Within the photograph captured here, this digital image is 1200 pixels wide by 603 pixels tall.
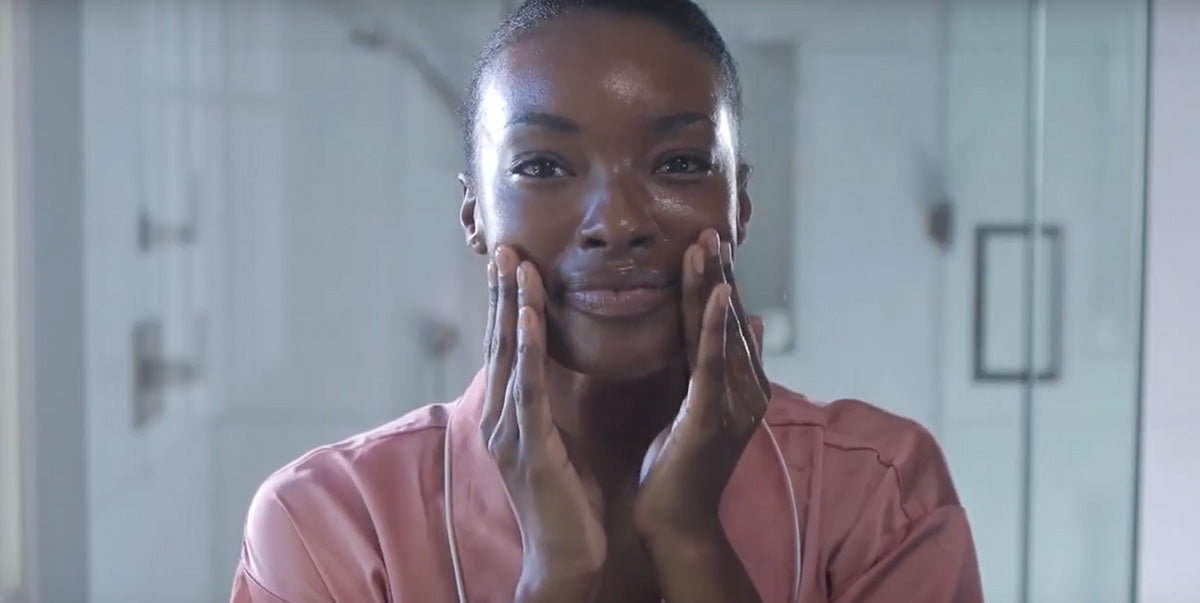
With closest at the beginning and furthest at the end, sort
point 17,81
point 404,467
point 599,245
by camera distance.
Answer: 1. point 599,245
2. point 404,467
3. point 17,81

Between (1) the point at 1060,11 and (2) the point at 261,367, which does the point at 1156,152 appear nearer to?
(1) the point at 1060,11

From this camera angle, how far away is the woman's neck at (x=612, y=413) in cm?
60

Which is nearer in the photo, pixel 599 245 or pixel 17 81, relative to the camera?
pixel 599 245

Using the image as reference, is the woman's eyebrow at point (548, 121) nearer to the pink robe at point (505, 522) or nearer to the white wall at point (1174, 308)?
the pink robe at point (505, 522)

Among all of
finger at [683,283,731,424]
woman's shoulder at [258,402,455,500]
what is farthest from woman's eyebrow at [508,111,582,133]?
woman's shoulder at [258,402,455,500]

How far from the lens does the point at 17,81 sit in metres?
1.13

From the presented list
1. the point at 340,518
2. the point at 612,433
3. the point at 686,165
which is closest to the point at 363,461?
the point at 340,518

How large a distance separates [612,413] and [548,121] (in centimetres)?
16

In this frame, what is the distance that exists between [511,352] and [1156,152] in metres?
0.87

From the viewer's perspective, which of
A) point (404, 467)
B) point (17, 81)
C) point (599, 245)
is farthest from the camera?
point (17, 81)

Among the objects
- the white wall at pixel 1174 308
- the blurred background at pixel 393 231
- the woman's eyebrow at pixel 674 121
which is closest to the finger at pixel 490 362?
the woman's eyebrow at pixel 674 121

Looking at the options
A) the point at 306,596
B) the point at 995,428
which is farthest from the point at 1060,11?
the point at 306,596

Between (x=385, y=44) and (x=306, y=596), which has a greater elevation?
(x=385, y=44)

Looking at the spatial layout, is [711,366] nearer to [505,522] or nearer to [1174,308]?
[505,522]
